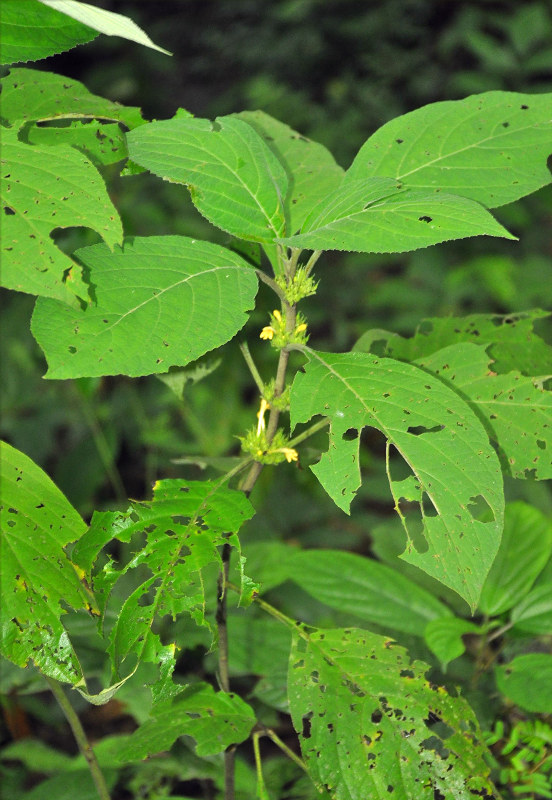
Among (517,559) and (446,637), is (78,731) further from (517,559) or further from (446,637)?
(517,559)

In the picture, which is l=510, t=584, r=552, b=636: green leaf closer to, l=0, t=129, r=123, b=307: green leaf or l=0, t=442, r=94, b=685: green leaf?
l=0, t=442, r=94, b=685: green leaf

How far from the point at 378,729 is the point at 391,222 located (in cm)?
63

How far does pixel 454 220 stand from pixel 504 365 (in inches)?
14.9

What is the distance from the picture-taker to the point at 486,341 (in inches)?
45.3

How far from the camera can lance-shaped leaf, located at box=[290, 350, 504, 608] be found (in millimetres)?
792

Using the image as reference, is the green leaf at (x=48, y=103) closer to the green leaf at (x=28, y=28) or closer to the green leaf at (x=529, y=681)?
the green leaf at (x=28, y=28)

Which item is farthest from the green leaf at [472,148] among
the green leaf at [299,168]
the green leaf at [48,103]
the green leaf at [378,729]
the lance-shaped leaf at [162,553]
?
the green leaf at [378,729]

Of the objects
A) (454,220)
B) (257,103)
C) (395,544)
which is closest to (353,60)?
(257,103)

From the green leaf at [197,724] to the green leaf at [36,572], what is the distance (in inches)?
8.6

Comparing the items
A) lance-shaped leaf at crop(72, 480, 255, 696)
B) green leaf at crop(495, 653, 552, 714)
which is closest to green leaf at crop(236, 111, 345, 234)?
lance-shaped leaf at crop(72, 480, 255, 696)

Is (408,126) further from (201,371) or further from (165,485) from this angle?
(165,485)

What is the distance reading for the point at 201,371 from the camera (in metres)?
1.15

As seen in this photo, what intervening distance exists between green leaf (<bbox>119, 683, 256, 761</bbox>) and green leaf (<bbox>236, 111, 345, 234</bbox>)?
69 cm

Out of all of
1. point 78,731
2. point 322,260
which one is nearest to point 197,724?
point 78,731
